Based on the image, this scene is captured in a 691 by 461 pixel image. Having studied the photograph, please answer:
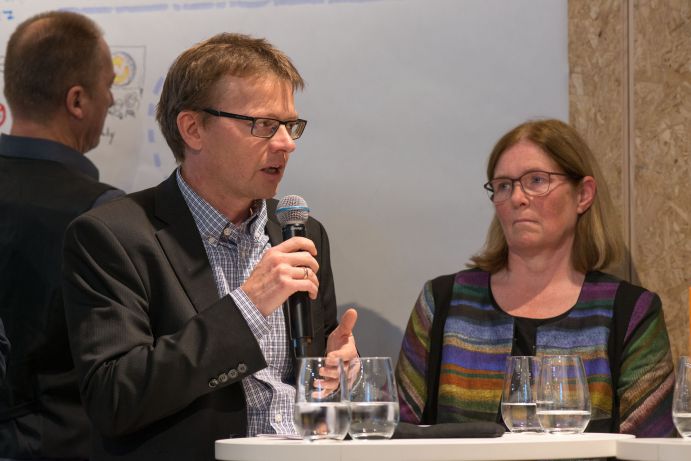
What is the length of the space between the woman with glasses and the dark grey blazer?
1.04 meters

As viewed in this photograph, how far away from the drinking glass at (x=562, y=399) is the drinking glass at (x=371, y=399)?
1.23 feet

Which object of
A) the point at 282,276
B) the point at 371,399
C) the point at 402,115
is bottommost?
the point at 371,399

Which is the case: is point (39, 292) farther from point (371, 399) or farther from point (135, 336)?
point (371, 399)

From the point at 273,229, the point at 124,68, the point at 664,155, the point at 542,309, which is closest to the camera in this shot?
the point at 273,229

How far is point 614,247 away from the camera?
11.6 feet

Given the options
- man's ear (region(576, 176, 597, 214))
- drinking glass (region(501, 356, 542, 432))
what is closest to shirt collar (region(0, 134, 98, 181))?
man's ear (region(576, 176, 597, 214))

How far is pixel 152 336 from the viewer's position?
2.62 meters

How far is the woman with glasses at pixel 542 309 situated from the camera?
3281 millimetres

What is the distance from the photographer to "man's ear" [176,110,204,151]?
2.92 metres

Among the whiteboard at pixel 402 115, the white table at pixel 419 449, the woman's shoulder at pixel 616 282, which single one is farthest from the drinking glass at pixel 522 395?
the whiteboard at pixel 402 115

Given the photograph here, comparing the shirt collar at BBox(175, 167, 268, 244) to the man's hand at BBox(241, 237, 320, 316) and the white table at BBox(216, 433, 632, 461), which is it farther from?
the white table at BBox(216, 433, 632, 461)

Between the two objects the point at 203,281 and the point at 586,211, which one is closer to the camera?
the point at 203,281

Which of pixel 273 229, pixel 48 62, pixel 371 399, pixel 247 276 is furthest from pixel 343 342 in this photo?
pixel 48 62

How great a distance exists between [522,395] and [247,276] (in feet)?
2.73
